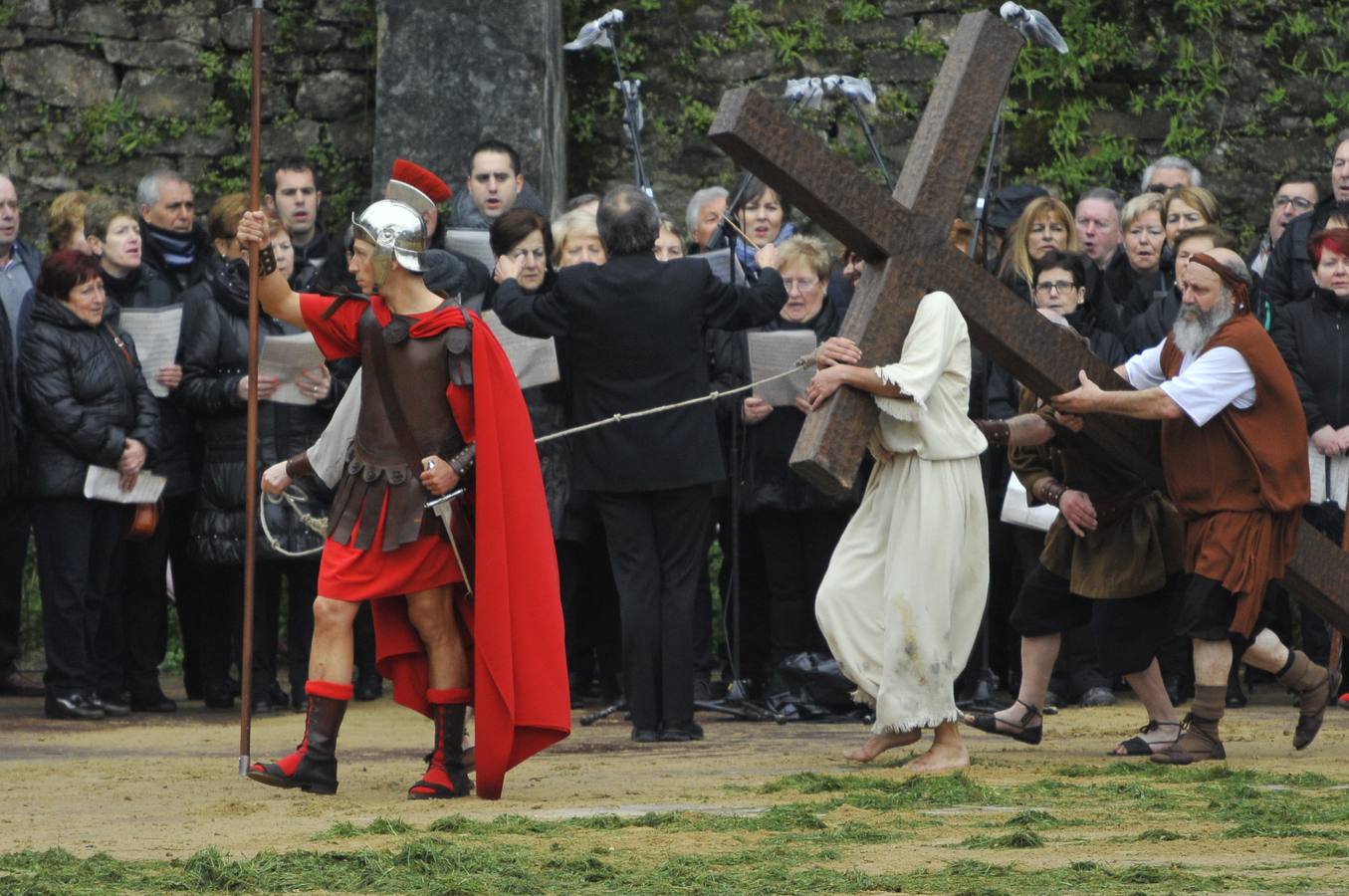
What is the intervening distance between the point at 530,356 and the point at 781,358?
3.37 feet

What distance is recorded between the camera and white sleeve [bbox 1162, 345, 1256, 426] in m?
7.27

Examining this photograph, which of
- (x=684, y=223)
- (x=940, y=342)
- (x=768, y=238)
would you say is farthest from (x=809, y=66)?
(x=940, y=342)

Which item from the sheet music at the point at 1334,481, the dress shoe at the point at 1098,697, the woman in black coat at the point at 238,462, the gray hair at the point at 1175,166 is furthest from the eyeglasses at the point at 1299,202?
the woman in black coat at the point at 238,462

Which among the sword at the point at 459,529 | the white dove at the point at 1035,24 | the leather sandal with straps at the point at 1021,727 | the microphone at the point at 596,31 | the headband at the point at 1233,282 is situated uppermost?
the microphone at the point at 596,31

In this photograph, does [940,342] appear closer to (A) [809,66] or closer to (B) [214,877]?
(B) [214,877]

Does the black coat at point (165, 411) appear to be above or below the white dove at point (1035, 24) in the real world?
below

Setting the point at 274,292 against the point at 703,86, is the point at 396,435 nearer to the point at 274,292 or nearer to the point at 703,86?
the point at 274,292

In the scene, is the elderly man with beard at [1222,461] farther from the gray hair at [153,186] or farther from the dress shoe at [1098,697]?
the gray hair at [153,186]

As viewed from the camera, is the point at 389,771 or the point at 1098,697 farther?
the point at 1098,697

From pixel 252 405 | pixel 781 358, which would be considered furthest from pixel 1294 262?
pixel 252 405

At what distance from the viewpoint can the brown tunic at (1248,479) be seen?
291 inches

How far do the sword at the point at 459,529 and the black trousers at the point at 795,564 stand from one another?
2.78 metres

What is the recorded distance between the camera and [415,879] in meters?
5.00

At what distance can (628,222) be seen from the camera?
27.1 feet
